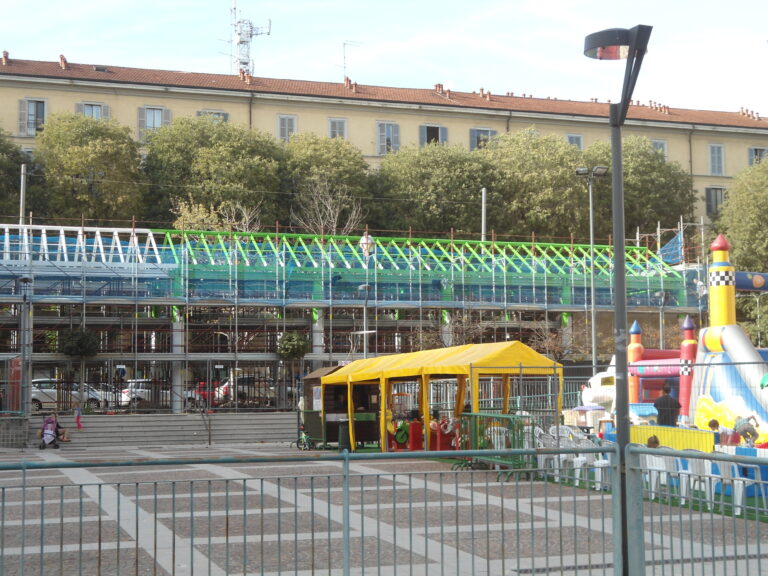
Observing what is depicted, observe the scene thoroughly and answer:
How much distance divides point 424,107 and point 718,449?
184ft

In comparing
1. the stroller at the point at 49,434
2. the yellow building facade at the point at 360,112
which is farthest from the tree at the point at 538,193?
the stroller at the point at 49,434

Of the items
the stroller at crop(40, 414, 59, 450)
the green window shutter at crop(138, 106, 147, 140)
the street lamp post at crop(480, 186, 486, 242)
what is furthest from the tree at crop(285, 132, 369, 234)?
the stroller at crop(40, 414, 59, 450)

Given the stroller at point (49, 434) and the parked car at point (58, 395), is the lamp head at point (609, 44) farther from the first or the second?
the parked car at point (58, 395)

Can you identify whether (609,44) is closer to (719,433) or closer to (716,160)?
(719,433)

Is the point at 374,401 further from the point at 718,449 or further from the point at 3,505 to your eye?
the point at 3,505

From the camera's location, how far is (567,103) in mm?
77812

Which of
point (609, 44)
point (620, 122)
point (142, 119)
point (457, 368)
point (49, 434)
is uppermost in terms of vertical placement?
point (142, 119)

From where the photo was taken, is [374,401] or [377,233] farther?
[377,233]

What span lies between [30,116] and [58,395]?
27885 millimetres

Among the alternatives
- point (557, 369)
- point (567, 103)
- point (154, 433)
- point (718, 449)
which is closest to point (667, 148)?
point (567, 103)

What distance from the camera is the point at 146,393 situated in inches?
1719

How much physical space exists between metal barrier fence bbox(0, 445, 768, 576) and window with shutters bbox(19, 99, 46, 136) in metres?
56.4

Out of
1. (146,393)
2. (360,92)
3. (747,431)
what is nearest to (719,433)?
(747,431)

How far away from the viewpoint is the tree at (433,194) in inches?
2409
